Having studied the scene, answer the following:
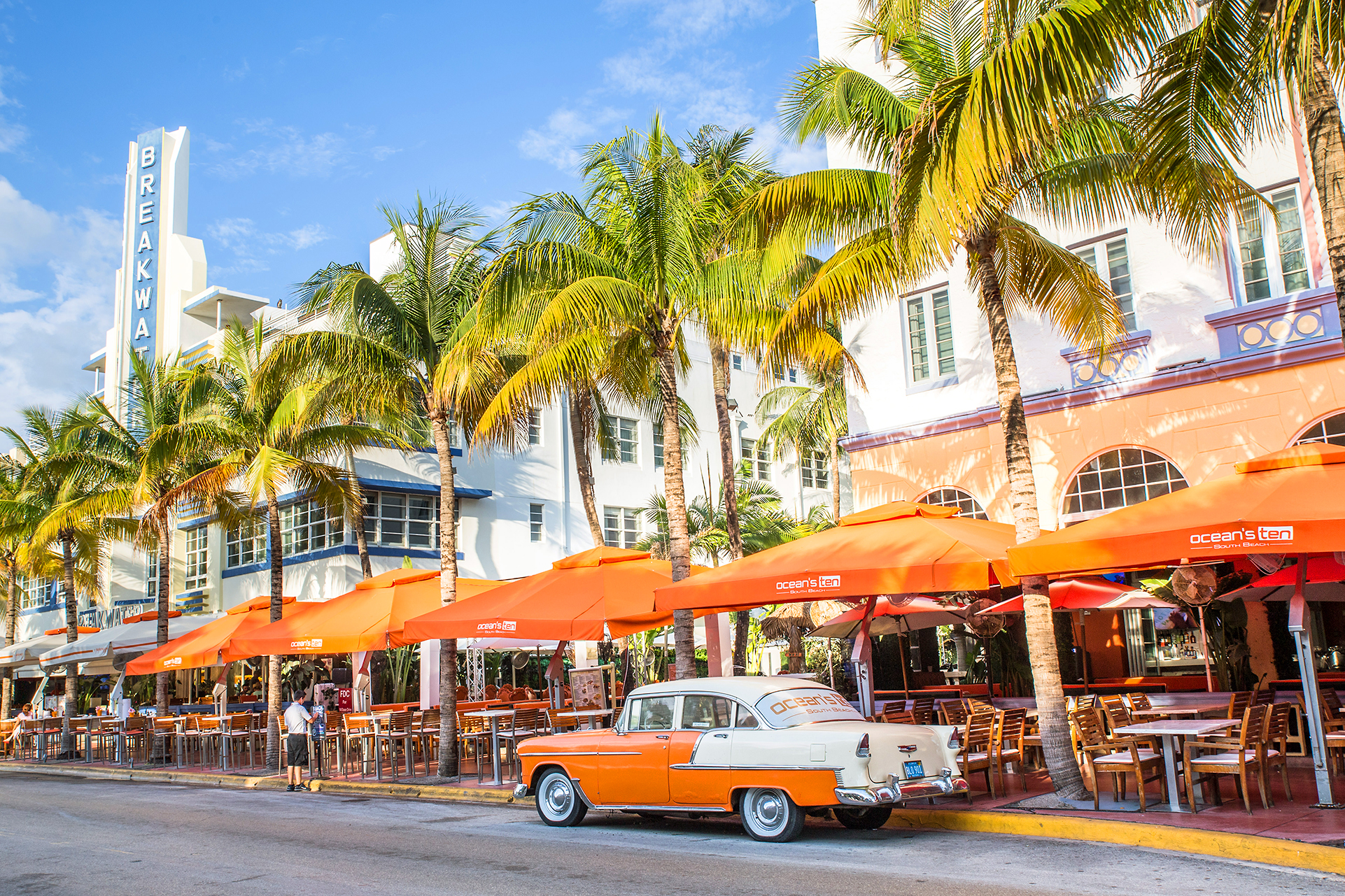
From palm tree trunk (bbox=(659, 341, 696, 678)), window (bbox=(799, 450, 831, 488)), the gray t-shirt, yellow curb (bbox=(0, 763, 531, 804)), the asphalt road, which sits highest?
window (bbox=(799, 450, 831, 488))

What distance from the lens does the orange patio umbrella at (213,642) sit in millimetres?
21797

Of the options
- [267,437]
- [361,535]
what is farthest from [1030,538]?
[361,535]

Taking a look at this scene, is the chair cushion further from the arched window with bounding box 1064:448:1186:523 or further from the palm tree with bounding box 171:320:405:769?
the palm tree with bounding box 171:320:405:769

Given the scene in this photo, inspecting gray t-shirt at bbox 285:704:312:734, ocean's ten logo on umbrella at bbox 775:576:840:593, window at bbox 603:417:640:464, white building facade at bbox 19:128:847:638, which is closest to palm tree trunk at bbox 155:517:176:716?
white building facade at bbox 19:128:847:638

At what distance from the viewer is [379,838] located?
1141 centimetres

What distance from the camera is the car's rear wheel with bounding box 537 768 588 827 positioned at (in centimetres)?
1164

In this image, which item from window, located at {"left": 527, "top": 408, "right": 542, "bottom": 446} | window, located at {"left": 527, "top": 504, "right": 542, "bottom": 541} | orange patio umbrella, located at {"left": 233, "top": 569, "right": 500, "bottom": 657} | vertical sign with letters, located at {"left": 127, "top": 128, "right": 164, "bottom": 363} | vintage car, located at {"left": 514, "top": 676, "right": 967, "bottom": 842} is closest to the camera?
vintage car, located at {"left": 514, "top": 676, "right": 967, "bottom": 842}

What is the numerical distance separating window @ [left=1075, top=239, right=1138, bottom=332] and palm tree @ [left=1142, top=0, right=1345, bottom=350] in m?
6.70

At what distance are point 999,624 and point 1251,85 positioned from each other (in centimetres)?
936

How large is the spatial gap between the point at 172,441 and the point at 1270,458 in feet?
64.4

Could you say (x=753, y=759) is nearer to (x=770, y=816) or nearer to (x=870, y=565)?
(x=770, y=816)

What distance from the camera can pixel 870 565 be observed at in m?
11.9

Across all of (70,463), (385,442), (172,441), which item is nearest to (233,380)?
(172,441)

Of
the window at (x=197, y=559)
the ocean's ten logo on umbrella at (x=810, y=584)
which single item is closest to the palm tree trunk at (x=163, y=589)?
the window at (x=197, y=559)
